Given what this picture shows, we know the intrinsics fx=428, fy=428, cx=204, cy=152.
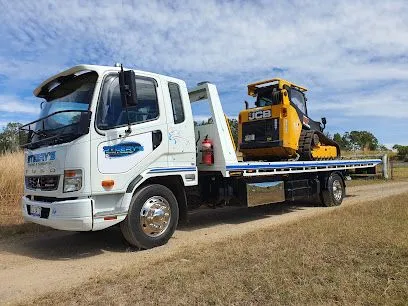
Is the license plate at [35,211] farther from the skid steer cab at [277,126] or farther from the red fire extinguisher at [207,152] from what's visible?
the skid steer cab at [277,126]

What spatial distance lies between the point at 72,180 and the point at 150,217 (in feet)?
4.44

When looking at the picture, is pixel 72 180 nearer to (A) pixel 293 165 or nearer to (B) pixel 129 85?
(B) pixel 129 85

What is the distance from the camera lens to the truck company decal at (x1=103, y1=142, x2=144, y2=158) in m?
6.08

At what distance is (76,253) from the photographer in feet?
21.5

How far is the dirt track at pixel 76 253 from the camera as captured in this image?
5.08 metres

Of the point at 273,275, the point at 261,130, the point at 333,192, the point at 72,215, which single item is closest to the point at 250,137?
the point at 261,130

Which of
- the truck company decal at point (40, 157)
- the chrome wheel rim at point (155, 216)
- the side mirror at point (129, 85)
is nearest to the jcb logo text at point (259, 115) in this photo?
the chrome wheel rim at point (155, 216)

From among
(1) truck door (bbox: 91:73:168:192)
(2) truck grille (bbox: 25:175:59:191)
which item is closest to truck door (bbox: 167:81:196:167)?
(1) truck door (bbox: 91:73:168:192)

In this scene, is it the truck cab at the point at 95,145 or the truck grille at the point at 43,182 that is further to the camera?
the truck grille at the point at 43,182

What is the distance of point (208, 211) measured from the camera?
35.7ft

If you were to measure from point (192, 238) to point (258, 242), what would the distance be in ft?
4.64

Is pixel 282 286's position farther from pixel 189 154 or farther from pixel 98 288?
pixel 189 154

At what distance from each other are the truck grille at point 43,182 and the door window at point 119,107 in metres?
1.01

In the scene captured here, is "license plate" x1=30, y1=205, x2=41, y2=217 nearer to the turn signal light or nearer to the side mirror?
the turn signal light
